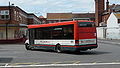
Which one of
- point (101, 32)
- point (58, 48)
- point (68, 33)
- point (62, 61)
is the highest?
point (68, 33)

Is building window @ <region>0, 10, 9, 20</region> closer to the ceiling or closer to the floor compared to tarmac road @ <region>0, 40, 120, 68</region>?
closer to the ceiling

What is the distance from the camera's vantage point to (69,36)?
59.8 feet

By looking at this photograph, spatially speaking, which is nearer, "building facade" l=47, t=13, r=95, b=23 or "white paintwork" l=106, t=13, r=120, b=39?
"white paintwork" l=106, t=13, r=120, b=39

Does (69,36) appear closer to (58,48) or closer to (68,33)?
(68,33)

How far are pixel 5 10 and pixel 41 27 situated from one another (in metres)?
24.6

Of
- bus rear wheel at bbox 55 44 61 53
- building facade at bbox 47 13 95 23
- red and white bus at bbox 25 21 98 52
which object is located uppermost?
building facade at bbox 47 13 95 23

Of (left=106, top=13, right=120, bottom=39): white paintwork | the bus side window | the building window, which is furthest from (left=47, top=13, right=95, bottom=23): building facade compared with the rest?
the bus side window

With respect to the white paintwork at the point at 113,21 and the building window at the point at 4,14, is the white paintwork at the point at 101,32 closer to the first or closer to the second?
the white paintwork at the point at 113,21

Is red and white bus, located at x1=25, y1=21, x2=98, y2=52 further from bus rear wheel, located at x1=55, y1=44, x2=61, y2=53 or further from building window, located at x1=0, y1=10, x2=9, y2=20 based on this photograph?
building window, located at x1=0, y1=10, x2=9, y2=20

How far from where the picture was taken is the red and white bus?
1770cm

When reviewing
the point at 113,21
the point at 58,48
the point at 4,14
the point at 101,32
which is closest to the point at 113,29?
the point at 113,21

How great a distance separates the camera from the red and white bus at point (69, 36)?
17.7 m

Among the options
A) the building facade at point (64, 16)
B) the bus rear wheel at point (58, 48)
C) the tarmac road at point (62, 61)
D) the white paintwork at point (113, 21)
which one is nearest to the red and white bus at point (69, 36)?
the bus rear wheel at point (58, 48)

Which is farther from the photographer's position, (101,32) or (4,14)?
(101,32)
